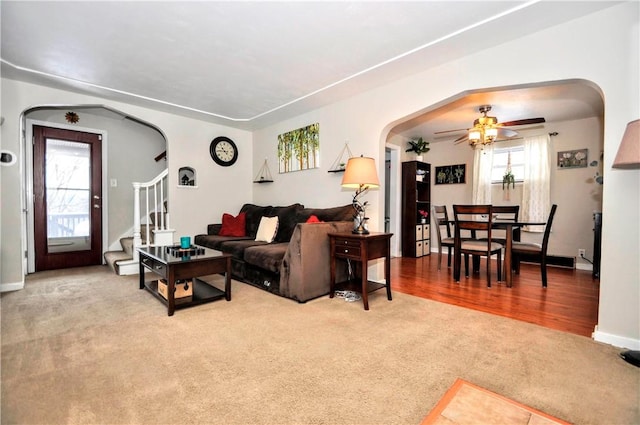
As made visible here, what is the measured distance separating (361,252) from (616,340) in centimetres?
192

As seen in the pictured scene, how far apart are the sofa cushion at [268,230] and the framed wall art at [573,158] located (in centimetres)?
491

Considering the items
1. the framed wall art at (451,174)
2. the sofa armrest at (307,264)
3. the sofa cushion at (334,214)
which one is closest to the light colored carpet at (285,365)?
the sofa armrest at (307,264)

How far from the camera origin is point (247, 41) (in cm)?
264

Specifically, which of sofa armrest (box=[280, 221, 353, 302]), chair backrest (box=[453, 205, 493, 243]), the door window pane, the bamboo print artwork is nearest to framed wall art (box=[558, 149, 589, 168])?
chair backrest (box=[453, 205, 493, 243])

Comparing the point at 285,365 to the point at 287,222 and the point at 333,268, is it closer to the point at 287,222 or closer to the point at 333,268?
the point at 333,268

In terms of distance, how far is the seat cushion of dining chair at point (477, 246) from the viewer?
367 centimetres

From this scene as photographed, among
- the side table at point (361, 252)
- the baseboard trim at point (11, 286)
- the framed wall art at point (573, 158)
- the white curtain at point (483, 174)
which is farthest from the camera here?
the white curtain at point (483, 174)

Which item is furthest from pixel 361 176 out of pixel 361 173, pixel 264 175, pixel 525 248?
pixel 264 175

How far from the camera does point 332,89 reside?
3713 millimetres

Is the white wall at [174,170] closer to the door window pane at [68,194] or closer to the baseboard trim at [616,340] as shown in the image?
the door window pane at [68,194]

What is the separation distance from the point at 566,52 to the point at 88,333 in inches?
170

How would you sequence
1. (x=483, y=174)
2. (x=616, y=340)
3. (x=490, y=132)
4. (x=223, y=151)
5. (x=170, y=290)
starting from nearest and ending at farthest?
(x=616, y=340) → (x=170, y=290) → (x=490, y=132) → (x=223, y=151) → (x=483, y=174)

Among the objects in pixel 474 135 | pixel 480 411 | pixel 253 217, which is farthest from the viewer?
pixel 253 217

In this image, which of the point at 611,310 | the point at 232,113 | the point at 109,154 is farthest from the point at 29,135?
the point at 611,310
